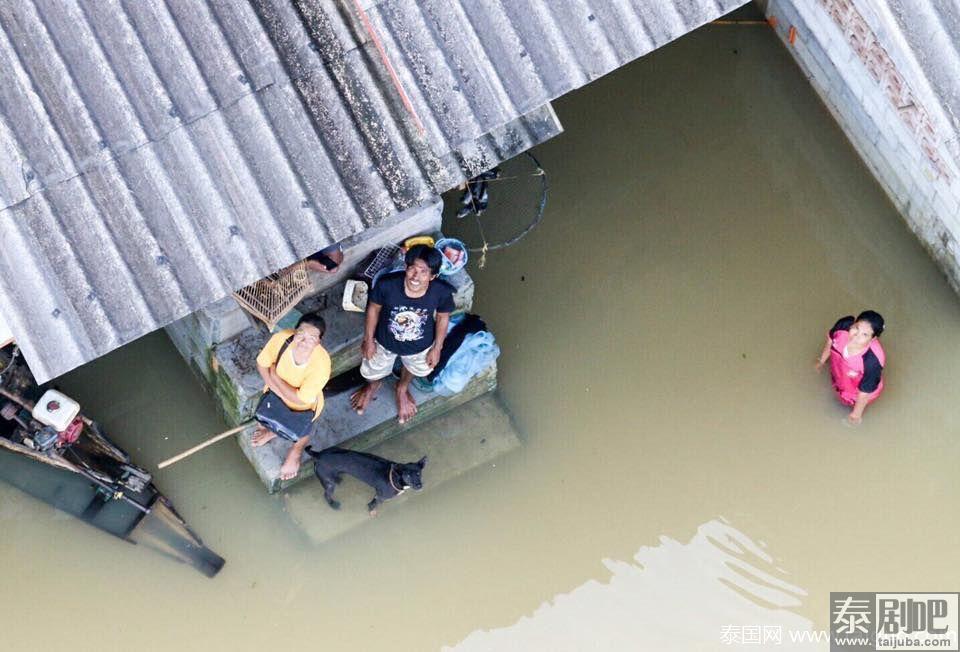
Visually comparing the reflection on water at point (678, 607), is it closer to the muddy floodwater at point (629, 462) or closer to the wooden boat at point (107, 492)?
the muddy floodwater at point (629, 462)

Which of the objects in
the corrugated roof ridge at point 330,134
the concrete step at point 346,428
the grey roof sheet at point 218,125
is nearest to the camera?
the grey roof sheet at point 218,125

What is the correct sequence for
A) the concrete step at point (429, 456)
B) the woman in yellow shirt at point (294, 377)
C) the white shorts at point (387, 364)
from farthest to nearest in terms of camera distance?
the concrete step at point (429, 456) < the white shorts at point (387, 364) < the woman in yellow shirt at point (294, 377)

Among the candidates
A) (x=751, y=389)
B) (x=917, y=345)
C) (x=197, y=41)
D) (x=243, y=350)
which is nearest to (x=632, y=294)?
(x=751, y=389)

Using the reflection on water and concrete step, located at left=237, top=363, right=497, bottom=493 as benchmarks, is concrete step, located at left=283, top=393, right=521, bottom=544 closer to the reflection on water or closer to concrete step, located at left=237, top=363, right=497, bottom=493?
concrete step, located at left=237, top=363, right=497, bottom=493

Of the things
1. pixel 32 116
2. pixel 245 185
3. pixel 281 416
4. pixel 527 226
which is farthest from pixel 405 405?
pixel 32 116

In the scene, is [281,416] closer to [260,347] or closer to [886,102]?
[260,347]

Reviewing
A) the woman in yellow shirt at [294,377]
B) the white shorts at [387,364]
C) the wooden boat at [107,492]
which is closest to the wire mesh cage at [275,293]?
the woman in yellow shirt at [294,377]

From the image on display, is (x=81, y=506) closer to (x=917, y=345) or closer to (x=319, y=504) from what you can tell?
(x=319, y=504)
